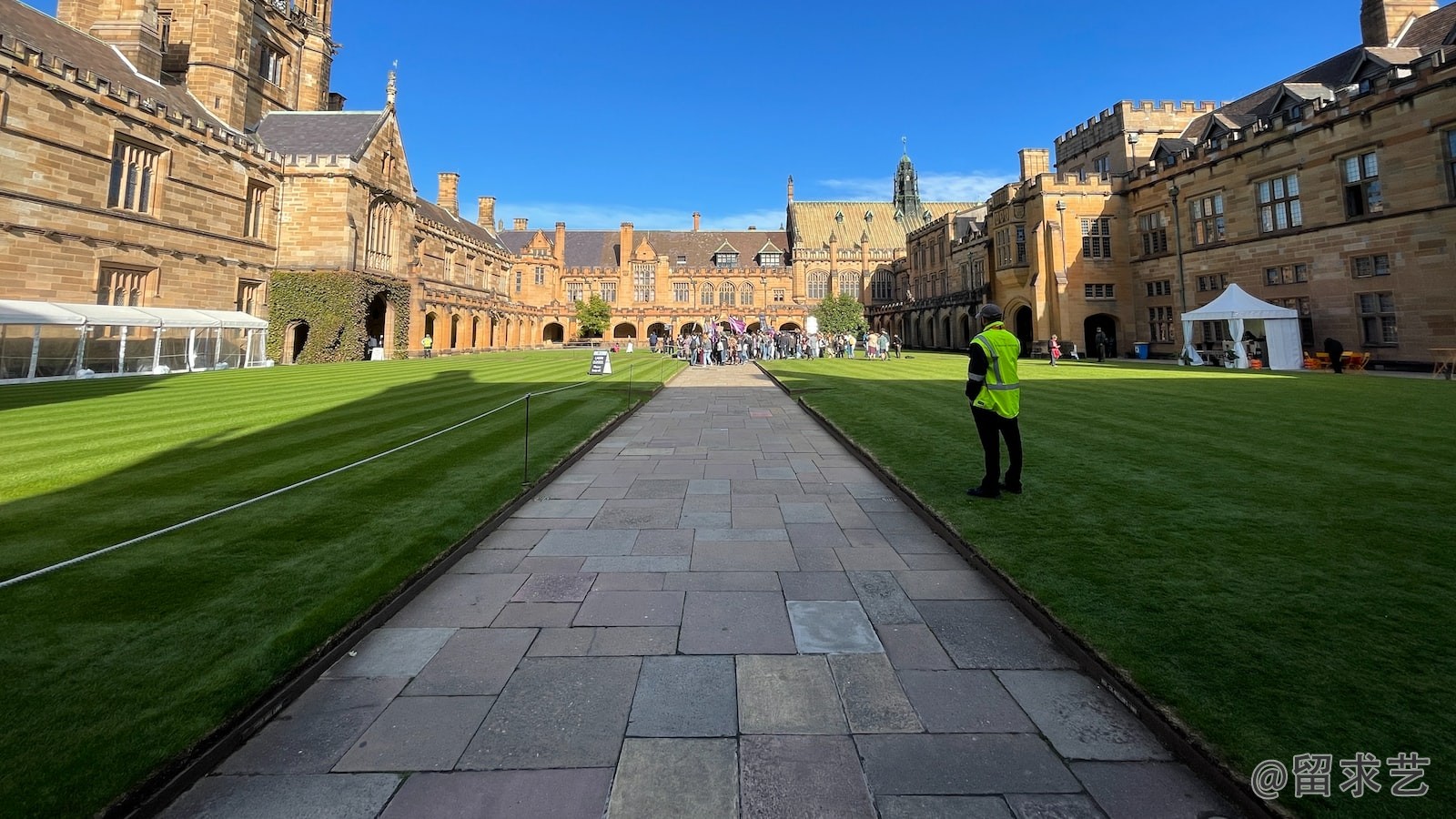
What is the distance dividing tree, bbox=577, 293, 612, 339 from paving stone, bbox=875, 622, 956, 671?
191 ft

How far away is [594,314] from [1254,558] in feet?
193

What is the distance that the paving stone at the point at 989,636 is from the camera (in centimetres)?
312

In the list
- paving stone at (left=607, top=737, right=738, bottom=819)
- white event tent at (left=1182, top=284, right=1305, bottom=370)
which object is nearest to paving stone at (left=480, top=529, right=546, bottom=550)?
paving stone at (left=607, top=737, right=738, bottom=819)

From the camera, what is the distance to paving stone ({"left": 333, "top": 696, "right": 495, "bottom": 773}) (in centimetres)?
237

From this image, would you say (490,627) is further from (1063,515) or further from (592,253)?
(592,253)

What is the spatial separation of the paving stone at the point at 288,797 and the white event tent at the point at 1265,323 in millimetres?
27331

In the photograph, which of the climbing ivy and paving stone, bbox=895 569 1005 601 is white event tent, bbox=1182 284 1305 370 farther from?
the climbing ivy

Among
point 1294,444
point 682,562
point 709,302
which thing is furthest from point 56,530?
point 709,302

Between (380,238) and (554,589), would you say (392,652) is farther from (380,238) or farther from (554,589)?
(380,238)

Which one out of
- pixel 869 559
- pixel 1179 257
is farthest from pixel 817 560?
pixel 1179 257

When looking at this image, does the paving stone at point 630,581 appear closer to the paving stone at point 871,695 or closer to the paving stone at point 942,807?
the paving stone at point 871,695

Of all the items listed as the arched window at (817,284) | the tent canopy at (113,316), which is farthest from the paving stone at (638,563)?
the arched window at (817,284)

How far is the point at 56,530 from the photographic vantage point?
4684 millimetres

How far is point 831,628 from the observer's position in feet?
11.5
